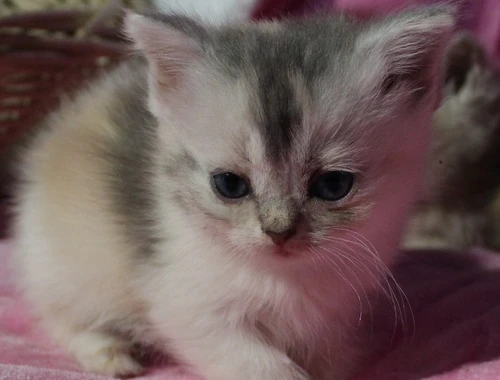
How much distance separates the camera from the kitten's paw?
108 centimetres

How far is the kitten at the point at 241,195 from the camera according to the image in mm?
808

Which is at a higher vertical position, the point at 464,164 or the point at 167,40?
the point at 167,40

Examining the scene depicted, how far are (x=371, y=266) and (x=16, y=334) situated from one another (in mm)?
701

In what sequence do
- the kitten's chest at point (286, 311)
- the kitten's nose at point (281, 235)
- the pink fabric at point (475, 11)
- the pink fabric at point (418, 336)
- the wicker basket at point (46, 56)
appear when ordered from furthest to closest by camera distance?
the pink fabric at point (475, 11) → the wicker basket at point (46, 56) → the pink fabric at point (418, 336) → the kitten's chest at point (286, 311) → the kitten's nose at point (281, 235)

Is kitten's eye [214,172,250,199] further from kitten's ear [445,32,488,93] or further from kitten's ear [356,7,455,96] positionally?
kitten's ear [445,32,488,93]

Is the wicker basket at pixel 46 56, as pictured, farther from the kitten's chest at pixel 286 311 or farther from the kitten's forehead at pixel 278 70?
the kitten's chest at pixel 286 311

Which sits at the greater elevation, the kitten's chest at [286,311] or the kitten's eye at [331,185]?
the kitten's eye at [331,185]

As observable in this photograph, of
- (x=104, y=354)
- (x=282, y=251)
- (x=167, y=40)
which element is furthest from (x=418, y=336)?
(x=167, y=40)

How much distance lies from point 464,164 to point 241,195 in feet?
3.06

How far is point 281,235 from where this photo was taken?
0.79m

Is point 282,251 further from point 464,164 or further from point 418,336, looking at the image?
point 464,164

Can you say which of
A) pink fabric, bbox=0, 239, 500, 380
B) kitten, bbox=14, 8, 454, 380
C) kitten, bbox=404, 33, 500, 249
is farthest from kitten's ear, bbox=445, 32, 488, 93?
kitten, bbox=14, 8, 454, 380

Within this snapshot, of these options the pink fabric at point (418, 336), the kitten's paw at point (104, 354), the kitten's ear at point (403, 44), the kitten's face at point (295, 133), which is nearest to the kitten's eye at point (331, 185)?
the kitten's face at point (295, 133)

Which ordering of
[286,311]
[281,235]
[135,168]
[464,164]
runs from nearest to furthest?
[281,235]
[286,311]
[135,168]
[464,164]
